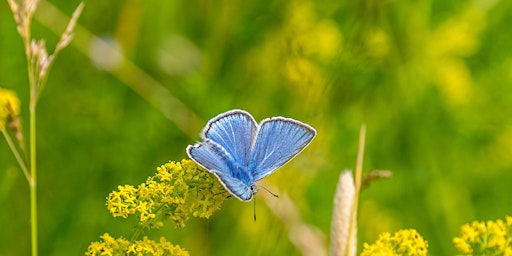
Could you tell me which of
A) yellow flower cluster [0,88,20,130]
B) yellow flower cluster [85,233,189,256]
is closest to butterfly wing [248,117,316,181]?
yellow flower cluster [85,233,189,256]

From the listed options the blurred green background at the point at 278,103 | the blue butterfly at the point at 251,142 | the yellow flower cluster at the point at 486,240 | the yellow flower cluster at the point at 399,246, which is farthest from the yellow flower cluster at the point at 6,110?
the yellow flower cluster at the point at 486,240

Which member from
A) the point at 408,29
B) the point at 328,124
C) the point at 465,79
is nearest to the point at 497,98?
the point at 465,79

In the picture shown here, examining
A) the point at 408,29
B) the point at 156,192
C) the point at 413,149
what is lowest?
the point at 156,192

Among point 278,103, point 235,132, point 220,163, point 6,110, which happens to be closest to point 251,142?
point 235,132

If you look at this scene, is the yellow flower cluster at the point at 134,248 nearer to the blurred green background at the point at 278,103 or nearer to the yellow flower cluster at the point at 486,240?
the yellow flower cluster at the point at 486,240

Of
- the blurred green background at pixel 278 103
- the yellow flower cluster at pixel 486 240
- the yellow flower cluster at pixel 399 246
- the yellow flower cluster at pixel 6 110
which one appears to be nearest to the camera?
the yellow flower cluster at pixel 486 240

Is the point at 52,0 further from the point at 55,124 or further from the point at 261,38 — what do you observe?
the point at 261,38

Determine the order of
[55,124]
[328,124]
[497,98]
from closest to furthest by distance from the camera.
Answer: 1. [328,124]
2. [55,124]
3. [497,98]
